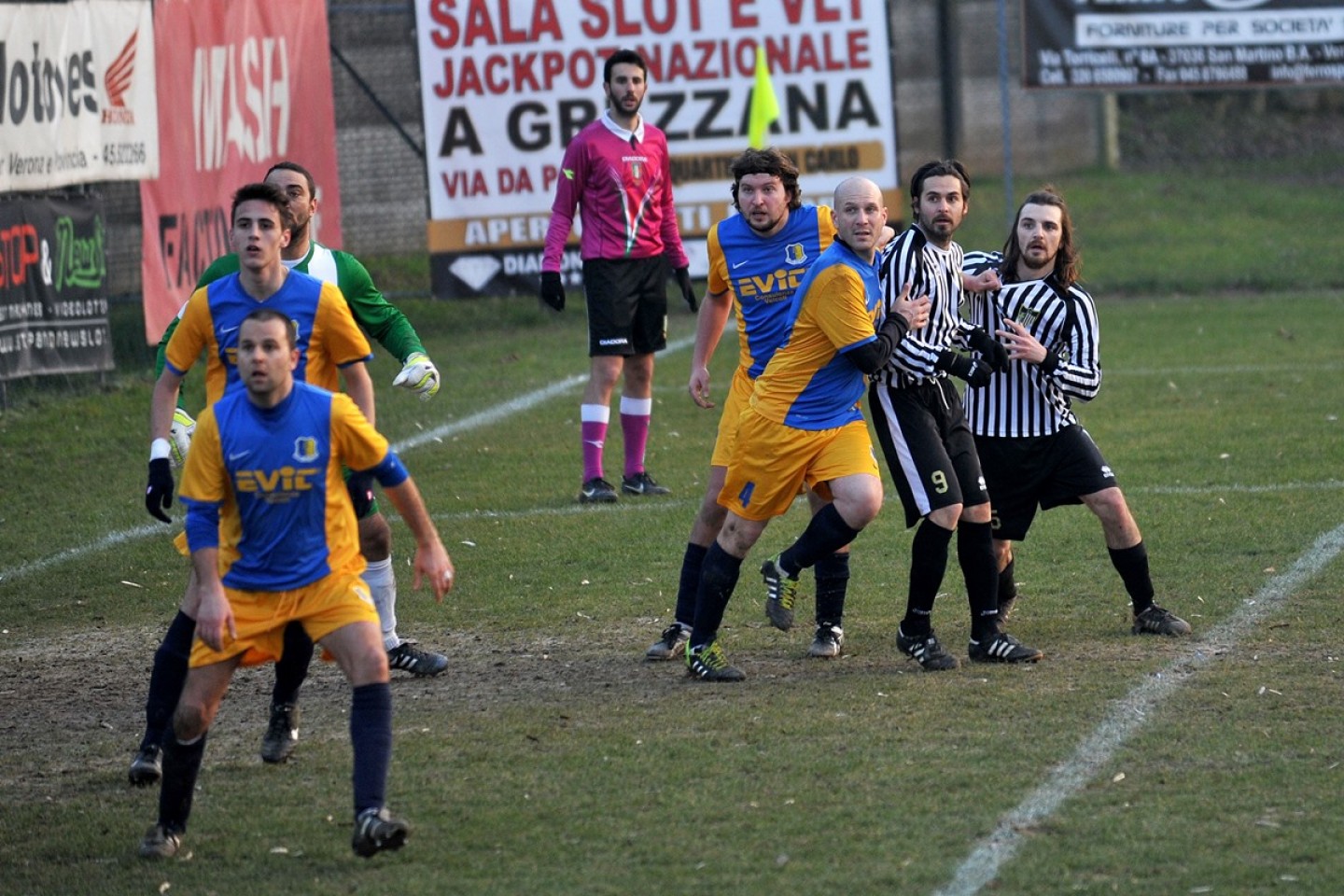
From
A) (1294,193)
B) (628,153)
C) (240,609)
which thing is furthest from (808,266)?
(1294,193)

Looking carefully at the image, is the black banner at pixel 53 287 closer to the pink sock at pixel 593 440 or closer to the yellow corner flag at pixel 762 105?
the pink sock at pixel 593 440

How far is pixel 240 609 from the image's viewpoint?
521 centimetres

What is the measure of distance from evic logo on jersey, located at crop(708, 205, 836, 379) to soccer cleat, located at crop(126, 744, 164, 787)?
2620 mm

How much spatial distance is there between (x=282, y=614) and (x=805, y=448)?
85.7 inches

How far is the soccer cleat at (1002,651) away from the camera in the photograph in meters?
6.87

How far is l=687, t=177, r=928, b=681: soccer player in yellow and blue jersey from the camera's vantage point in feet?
21.7

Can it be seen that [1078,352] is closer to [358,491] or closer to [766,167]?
[766,167]

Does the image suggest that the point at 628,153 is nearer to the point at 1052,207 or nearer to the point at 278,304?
the point at 1052,207

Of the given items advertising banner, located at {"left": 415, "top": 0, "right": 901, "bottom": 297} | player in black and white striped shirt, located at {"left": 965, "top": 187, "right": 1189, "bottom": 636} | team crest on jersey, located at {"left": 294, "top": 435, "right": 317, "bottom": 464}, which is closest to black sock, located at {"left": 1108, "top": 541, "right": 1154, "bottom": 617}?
player in black and white striped shirt, located at {"left": 965, "top": 187, "right": 1189, "bottom": 636}

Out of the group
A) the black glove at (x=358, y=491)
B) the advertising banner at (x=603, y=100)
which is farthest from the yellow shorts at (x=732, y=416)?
the advertising banner at (x=603, y=100)

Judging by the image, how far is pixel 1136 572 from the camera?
7.23 metres

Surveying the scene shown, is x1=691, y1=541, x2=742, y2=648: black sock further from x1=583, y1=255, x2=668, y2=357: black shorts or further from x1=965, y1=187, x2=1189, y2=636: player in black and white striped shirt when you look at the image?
x1=583, y1=255, x2=668, y2=357: black shorts

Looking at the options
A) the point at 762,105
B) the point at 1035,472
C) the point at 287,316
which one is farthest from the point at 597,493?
the point at 762,105

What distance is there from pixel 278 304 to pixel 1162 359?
33.6 feet
